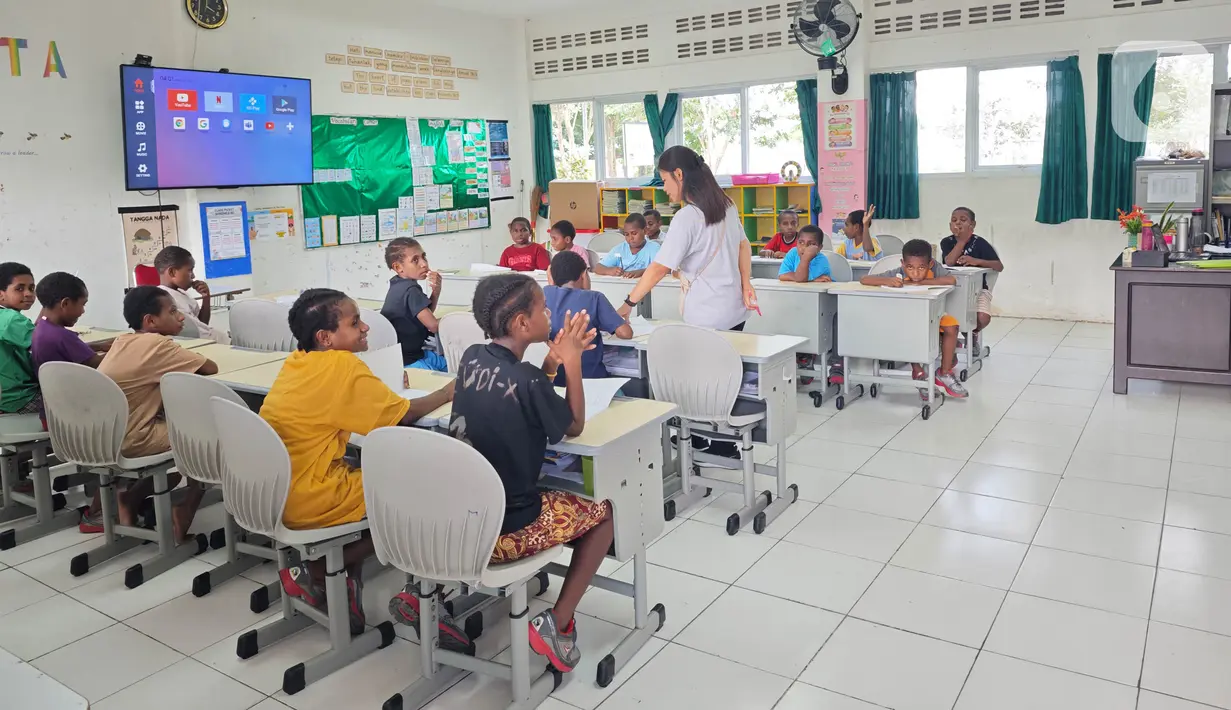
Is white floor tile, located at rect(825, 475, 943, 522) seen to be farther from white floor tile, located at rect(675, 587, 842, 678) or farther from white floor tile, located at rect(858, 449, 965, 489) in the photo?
white floor tile, located at rect(675, 587, 842, 678)

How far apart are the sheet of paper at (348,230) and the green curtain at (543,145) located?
260cm

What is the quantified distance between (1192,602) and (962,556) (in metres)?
0.71

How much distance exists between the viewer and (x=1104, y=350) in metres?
6.81

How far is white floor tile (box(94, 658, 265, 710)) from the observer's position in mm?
2494

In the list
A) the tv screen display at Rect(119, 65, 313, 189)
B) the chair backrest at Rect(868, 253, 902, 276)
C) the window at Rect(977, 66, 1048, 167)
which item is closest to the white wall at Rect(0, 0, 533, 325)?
the tv screen display at Rect(119, 65, 313, 189)

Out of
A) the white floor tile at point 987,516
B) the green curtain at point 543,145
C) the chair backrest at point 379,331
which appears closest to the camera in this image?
the white floor tile at point 987,516

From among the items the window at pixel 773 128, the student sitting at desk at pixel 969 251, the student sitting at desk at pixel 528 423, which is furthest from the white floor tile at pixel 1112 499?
the window at pixel 773 128

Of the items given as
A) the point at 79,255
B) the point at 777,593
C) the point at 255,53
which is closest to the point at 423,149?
the point at 255,53

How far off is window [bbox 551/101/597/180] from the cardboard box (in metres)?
0.47

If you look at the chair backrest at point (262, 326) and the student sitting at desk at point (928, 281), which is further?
the student sitting at desk at point (928, 281)

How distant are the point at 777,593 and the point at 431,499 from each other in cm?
144

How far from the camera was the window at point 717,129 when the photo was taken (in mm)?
9375

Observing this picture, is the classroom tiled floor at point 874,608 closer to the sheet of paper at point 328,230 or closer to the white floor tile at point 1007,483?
the white floor tile at point 1007,483

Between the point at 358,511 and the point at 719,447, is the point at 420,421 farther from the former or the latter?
the point at 719,447
